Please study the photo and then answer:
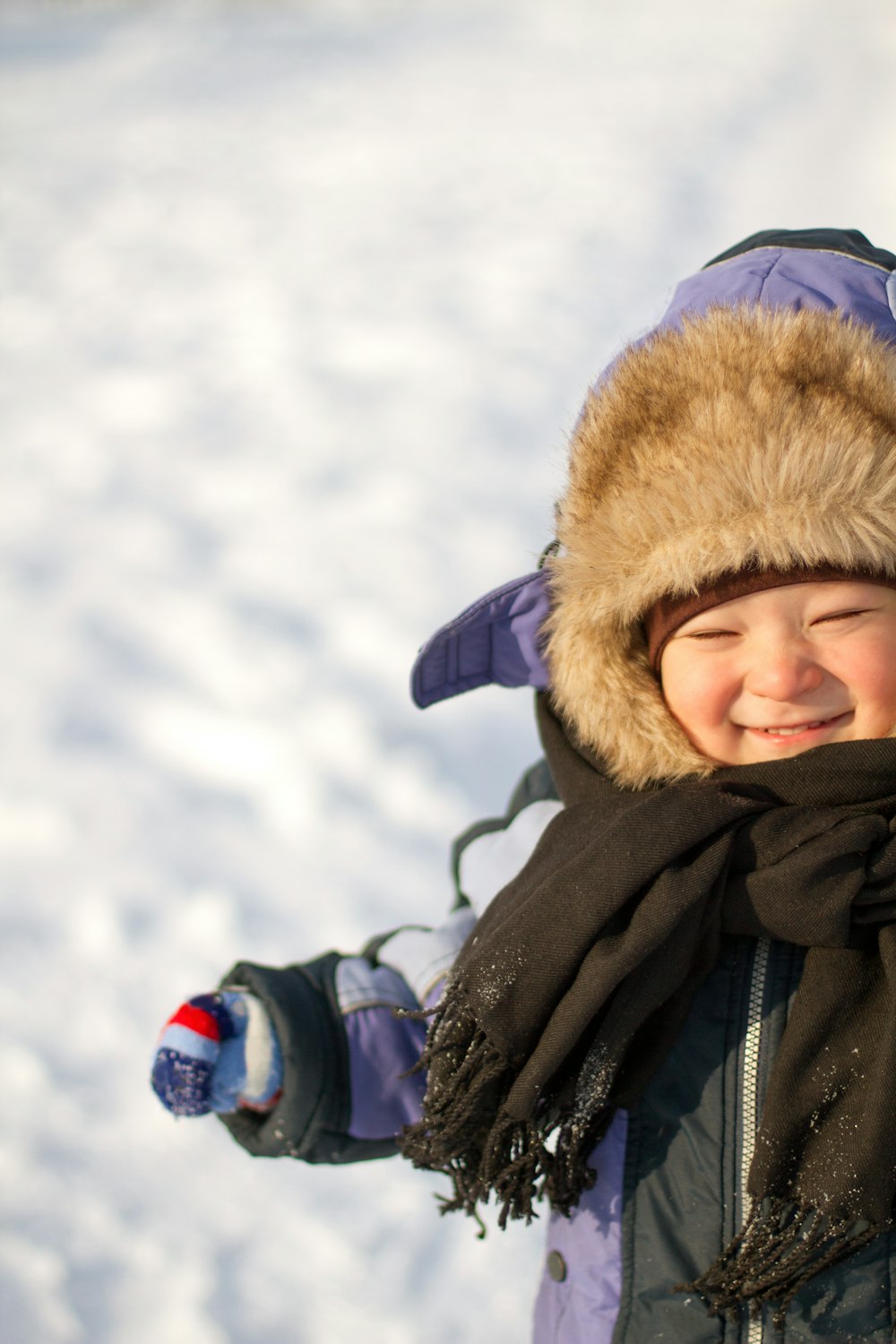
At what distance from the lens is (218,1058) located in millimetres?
1166

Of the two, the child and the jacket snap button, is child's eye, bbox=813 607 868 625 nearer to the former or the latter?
the child

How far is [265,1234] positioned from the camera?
59.9 inches

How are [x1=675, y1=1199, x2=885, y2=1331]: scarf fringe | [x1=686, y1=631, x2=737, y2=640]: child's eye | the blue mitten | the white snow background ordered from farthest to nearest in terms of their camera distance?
the white snow background → the blue mitten → [x1=686, y1=631, x2=737, y2=640]: child's eye → [x1=675, y1=1199, x2=885, y2=1331]: scarf fringe

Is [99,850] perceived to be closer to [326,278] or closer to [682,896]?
[682,896]

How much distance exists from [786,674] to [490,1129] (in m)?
0.50

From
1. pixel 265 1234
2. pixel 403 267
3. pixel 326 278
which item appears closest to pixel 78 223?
pixel 326 278

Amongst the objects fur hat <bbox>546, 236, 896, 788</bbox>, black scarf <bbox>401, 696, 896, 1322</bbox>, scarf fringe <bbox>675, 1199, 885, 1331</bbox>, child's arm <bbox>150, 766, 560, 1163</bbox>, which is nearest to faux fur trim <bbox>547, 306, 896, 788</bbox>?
fur hat <bbox>546, 236, 896, 788</bbox>

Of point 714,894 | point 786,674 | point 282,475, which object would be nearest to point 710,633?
point 786,674

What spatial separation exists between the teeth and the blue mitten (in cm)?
61

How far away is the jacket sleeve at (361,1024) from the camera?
118 cm

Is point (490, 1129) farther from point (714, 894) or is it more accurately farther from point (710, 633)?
point (710, 633)

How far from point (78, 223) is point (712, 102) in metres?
1.64

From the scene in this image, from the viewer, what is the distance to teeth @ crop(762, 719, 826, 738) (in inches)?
40.8

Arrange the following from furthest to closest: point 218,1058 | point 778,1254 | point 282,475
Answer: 1. point 282,475
2. point 218,1058
3. point 778,1254
